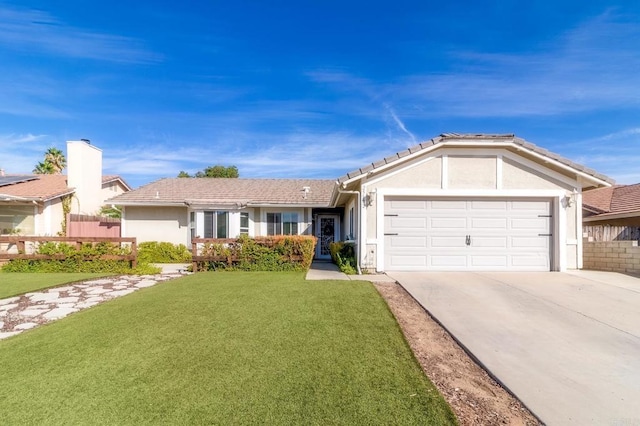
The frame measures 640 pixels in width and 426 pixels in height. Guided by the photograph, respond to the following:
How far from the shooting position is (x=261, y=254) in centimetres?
1163

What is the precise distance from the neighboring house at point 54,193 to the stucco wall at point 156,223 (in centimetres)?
370

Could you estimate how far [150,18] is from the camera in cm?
1212

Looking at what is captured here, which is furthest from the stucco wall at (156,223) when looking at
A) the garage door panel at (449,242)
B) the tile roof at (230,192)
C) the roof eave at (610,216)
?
the roof eave at (610,216)

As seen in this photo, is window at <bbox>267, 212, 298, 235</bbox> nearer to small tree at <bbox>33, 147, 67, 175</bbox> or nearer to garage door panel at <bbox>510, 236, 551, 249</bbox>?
garage door panel at <bbox>510, 236, 551, 249</bbox>

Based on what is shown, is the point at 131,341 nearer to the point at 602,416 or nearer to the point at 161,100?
the point at 602,416

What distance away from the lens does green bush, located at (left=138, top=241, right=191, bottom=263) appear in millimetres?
15453

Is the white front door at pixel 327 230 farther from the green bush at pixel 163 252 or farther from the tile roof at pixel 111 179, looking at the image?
the tile roof at pixel 111 179

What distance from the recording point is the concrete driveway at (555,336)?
294cm

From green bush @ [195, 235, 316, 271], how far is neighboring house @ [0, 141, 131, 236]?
10475 millimetres

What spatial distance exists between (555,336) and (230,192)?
16376 mm

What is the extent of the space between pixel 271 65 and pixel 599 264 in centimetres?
1503

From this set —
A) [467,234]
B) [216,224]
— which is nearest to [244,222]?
[216,224]

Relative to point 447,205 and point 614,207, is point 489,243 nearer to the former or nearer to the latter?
point 447,205

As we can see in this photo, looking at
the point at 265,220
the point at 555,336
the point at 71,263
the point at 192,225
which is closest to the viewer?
the point at 555,336
